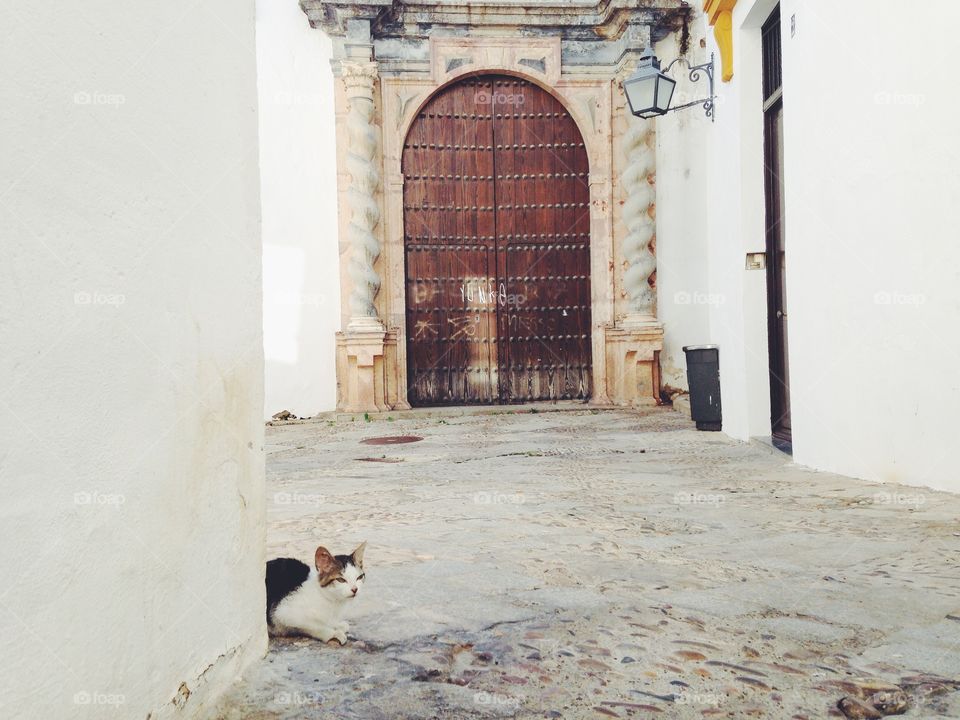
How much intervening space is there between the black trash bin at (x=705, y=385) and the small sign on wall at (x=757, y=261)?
3.13 ft

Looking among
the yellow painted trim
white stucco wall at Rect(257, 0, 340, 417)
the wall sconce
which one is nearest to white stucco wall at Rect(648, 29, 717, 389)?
the wall sconce

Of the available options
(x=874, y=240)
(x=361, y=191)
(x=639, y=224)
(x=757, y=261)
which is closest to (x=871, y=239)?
(x=874, y=240)

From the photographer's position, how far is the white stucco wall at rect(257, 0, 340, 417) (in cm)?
832

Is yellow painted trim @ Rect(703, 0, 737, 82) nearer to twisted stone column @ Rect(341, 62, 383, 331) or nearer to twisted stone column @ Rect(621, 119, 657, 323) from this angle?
twisted stone column @ Rect(621, 119, 657, 323)

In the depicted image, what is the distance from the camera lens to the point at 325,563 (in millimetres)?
1896

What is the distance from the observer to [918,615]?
1984 mm

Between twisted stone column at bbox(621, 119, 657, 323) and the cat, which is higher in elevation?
twisted stone column at bbox(621, 119, 657, 323)

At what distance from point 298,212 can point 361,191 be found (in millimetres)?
659

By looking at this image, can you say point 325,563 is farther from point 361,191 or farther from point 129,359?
point 361,191

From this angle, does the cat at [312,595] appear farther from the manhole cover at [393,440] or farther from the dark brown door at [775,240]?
the manhole cover at [393,440]

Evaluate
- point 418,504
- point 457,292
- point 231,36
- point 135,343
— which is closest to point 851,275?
point 418,504

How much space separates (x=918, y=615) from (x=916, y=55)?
2.52m

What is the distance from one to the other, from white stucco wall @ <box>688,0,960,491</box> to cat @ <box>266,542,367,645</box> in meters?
2.60

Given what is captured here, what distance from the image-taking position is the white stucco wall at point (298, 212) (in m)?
8.32
